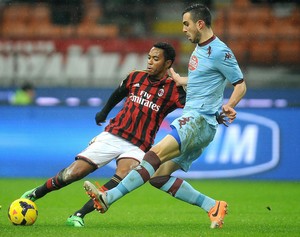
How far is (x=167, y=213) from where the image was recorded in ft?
33.7

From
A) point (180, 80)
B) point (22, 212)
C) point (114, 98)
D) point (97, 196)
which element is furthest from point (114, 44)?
point (97, 196)

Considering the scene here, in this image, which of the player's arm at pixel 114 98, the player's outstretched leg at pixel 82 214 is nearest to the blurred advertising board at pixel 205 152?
the player's arm at pixel 114 98

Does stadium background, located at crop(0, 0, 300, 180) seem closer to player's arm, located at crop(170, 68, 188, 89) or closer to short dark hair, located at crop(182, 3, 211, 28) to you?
player's arm, located at crop(170, 68, 188, 89)

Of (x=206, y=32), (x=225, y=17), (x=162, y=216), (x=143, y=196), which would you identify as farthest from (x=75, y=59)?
(x=206, y=32)

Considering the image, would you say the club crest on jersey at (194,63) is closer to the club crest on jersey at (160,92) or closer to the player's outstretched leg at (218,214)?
the club crest on jersey at (160,92)

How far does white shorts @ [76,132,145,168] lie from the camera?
8.67 metres

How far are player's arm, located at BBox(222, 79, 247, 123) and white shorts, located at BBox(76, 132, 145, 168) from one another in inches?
50.3

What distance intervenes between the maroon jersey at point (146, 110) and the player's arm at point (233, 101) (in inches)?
37.3

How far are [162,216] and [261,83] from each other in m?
8.69

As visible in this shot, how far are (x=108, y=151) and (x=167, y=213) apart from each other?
187 cm

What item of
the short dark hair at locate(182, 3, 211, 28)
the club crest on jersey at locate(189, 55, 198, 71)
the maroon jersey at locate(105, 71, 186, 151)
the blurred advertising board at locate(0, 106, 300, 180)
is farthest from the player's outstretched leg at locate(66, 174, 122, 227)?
the blurred advertising board at locate(0, 106, 300, 180)

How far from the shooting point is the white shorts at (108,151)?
341 inches

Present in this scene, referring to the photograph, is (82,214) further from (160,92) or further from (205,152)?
(205,152)

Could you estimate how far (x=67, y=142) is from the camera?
14852 millimetres
